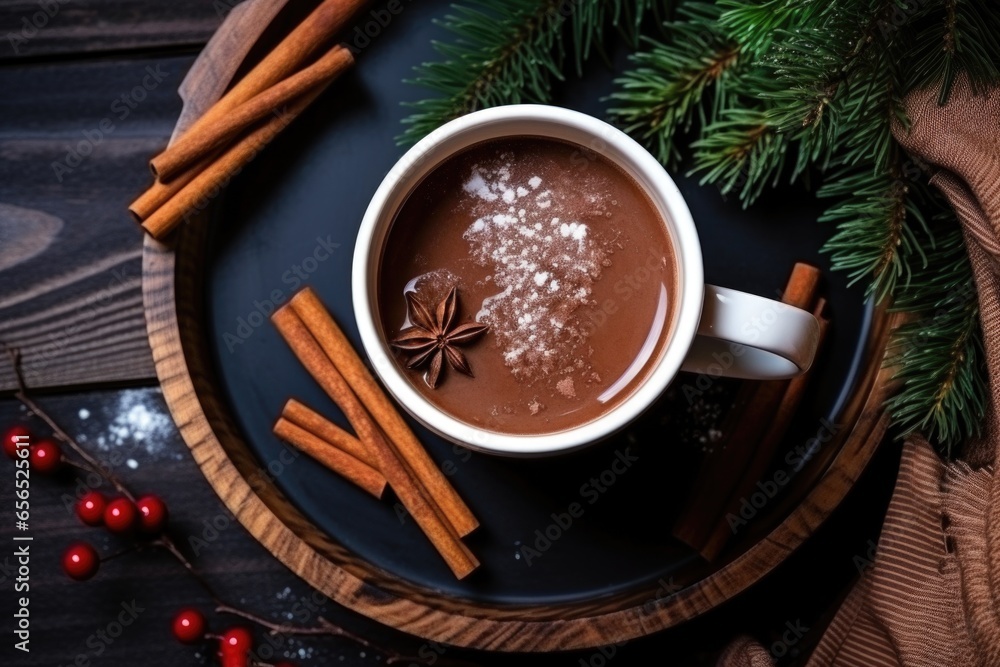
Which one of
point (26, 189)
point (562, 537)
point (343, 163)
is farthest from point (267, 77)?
point (562, 537)

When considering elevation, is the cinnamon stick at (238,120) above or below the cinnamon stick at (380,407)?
above

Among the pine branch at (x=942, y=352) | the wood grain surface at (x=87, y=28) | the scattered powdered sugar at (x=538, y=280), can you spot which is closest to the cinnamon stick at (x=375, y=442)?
the scattered powdered sugar at (x=538, y=280)

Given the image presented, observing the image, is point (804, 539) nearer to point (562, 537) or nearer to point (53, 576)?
point (562, 537)

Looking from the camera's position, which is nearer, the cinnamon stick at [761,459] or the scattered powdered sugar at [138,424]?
the cinnamon stick at [761,459]

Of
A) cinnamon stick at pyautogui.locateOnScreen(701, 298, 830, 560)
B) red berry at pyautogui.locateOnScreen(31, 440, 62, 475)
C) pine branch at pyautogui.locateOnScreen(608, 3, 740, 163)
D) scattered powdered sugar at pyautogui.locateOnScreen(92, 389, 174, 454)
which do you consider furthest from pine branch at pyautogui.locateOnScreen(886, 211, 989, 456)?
red berry at pyautogui.locateOnScreen(31, 440, 62, 475)

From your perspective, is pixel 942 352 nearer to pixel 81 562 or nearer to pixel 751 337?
pixel 751 337

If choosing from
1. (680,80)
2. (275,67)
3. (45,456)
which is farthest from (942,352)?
(45,456)

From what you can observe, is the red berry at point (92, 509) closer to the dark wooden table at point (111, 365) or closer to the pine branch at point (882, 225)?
the dark wooden table at point (111, 365)
